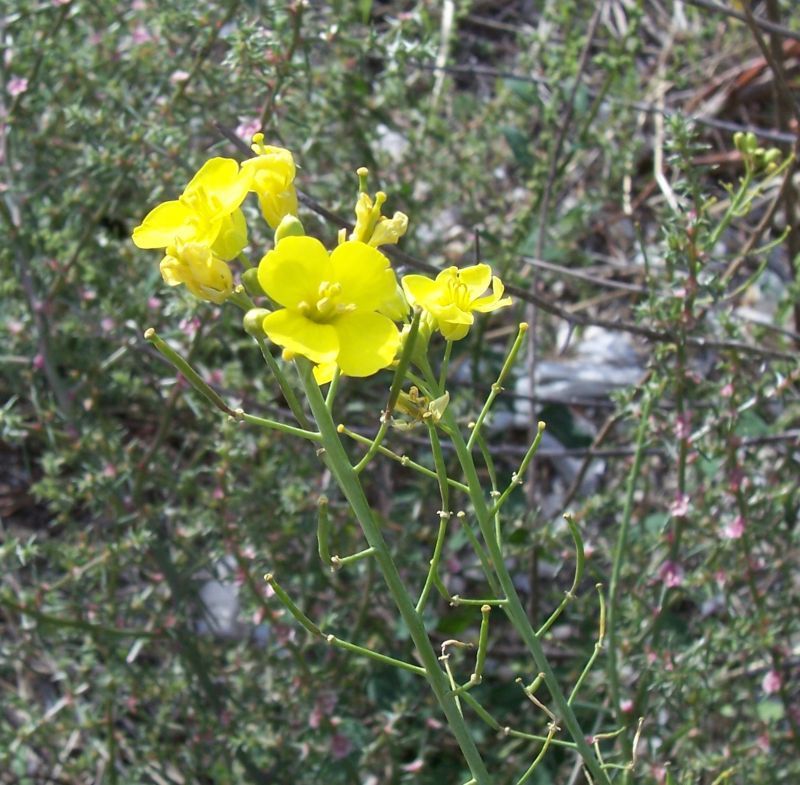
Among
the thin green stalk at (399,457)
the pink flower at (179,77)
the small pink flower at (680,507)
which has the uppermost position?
the pink flower at (179,77)

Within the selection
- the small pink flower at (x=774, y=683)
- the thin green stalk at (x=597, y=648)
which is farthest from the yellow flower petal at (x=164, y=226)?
the small pink flower at (x=774, y=683)

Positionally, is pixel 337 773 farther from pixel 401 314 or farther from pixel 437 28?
pixel 437 28

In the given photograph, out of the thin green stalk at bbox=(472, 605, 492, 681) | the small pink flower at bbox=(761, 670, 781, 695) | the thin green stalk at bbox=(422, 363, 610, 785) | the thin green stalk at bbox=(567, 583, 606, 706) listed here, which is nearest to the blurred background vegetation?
the small pink flower at bbox=(761, 670, 781, 695)

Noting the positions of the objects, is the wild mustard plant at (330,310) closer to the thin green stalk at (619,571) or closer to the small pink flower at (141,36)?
the thin green stalk at (619,571)

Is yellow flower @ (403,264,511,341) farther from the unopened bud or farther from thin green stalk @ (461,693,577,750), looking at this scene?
thin green stalk @ (461,693,577,750)

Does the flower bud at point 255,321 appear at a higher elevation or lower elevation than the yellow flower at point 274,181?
lower

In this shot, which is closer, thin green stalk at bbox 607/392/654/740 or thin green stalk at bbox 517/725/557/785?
thin green stalk at bbox 517/725/557/785
